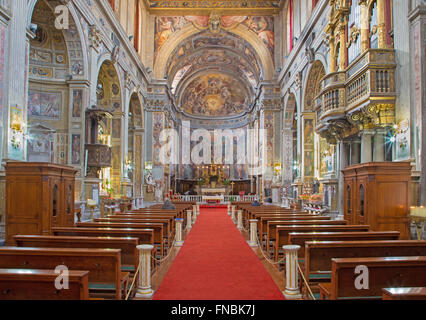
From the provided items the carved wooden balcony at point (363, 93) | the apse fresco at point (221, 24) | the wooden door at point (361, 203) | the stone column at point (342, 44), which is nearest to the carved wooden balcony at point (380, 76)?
the carved wooden balcony at point (363, 93)

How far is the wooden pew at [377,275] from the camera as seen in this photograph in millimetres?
3605

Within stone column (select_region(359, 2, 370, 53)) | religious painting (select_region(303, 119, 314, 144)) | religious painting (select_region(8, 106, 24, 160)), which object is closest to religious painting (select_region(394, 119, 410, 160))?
stone column (select_region(359, 2, 370, 53))

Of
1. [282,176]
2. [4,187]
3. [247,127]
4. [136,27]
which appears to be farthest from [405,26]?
[247,127]

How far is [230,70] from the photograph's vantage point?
34.9 metres

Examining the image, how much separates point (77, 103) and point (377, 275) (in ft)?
38.2

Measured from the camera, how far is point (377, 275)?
3.66 meters

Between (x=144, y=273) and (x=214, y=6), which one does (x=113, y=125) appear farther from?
(x=144, y=273)

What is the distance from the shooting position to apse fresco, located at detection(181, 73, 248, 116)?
1425 inches

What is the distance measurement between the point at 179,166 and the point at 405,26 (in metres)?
27.6

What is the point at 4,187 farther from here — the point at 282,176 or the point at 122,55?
the point at 282,176

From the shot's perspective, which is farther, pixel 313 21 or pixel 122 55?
pixel 122 55

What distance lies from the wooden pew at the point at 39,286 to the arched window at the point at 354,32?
35.0ft

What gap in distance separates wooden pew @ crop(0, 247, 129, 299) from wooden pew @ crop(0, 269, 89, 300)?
36.4 inches

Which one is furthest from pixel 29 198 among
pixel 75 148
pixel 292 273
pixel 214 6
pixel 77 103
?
pixel 214 6
